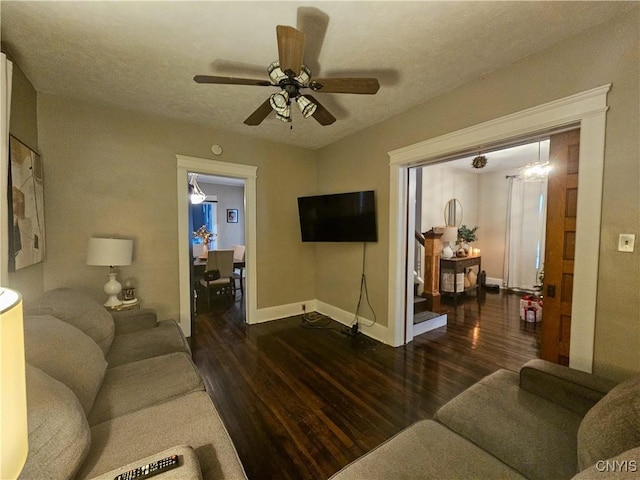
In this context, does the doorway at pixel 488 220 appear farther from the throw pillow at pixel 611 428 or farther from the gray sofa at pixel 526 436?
the throw pillow at pixel 611 428

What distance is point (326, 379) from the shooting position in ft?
7.71

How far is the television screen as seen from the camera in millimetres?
3131

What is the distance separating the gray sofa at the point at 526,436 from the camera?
879 mm

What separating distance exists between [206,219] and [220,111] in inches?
199

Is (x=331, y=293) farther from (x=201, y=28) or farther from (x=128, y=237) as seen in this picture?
(x=201, y=28)

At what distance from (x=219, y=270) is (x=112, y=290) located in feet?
6.40

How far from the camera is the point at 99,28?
165 centimetres

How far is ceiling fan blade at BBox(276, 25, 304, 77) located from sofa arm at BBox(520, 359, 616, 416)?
2.22 meters

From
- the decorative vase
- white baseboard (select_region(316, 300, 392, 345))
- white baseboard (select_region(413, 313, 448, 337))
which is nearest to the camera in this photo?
white baseboard (select_region(316, 300, 392, 345))

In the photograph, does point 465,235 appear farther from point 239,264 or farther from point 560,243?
point 239,264

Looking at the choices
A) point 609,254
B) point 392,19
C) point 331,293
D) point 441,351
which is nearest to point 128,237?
point 331,293

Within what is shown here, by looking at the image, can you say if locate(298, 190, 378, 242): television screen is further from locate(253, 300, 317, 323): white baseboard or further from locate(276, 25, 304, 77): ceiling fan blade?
locate(276, 25, 304, 77): ceiling fan blade

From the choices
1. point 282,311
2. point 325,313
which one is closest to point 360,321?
point 325,313

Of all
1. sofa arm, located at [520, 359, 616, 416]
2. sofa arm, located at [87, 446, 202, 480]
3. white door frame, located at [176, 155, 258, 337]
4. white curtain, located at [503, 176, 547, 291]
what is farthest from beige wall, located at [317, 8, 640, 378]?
white curtain, located at [503, 176, 547, 291]
